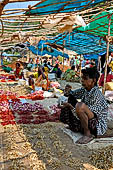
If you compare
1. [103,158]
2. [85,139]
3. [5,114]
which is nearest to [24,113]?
[5,114]

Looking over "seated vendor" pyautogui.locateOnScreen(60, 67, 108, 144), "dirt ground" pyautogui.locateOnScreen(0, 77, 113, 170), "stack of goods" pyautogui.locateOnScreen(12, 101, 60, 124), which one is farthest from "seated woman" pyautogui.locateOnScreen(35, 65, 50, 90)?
"seated vendor" pyautogui.locateOnScreen(60, 67, 108, 144)

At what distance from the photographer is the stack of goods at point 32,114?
15.3 feet

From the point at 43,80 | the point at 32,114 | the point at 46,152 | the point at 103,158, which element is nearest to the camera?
the point at 103,158

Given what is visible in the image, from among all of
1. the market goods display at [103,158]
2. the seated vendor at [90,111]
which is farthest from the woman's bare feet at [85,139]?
the market goods display at [103,158]

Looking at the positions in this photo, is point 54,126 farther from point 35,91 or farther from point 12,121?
point 35,91

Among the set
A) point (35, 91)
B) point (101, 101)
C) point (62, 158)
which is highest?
point (101, 101)

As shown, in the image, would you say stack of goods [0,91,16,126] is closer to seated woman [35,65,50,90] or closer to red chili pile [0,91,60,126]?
red chili pile [0,91,60,126]

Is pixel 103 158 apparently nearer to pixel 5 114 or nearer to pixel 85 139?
pixel 85 139

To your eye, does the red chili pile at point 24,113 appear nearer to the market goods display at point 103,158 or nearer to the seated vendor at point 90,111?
the seated vendor at point 90,111

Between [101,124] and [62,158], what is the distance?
1.01 meters

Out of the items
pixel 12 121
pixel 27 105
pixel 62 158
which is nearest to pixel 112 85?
pixel 27 105

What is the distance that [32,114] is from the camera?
17.0 ft

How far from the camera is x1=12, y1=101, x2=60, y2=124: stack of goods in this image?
465cm

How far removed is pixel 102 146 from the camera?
3297 mm
